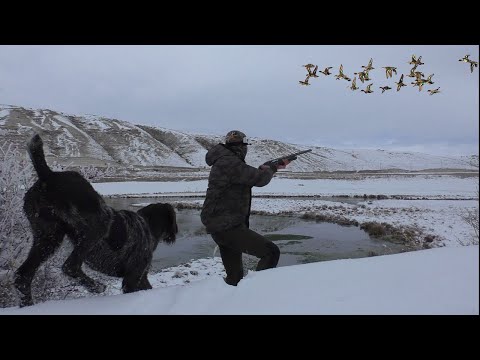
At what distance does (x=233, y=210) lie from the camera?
4.12 metres

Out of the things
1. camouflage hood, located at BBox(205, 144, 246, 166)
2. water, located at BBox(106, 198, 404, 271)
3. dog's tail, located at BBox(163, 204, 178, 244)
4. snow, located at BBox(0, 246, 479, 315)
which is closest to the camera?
snow, located at BBox(0, 246, 479, 315)

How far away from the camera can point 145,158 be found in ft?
299

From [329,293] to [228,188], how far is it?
1.81 m

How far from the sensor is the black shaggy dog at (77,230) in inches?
151

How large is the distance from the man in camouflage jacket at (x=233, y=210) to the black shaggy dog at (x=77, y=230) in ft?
3.58

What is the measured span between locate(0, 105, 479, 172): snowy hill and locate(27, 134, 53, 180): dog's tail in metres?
71.4

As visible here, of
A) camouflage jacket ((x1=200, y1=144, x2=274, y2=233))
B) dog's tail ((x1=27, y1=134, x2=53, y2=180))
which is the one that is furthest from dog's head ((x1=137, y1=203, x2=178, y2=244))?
dog's tail ((x1=27, y1=134, x2=53, y2=180))

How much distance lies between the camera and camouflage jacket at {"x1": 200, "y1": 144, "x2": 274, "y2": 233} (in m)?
4.03

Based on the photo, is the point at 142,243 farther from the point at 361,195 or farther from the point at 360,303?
the point at 361,195

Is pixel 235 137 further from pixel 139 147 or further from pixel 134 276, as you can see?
pixel 139 147

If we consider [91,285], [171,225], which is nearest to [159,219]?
[171,225]

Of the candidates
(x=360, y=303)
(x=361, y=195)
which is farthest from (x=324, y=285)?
(x=361, y=195)

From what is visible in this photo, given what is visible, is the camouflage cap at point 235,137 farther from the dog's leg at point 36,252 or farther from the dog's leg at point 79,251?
the dog's leg at point 36,252

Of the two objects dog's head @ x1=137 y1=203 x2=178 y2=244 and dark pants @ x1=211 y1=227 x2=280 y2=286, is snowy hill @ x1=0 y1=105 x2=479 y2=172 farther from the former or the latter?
dark pants @ x1=211 y1=227 x2=280 y2=286
